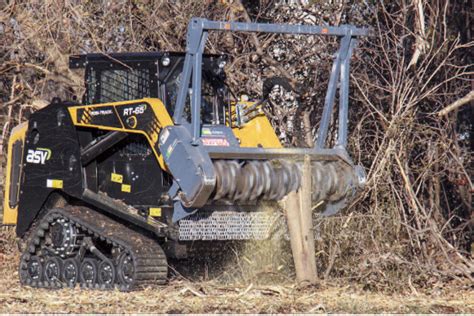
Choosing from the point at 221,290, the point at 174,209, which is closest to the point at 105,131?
the point at 174,209

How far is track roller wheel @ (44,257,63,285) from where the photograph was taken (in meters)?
10.9

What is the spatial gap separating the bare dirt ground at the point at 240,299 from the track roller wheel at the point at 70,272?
1.13ft

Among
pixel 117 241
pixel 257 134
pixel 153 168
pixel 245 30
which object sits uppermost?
pixel 245 30

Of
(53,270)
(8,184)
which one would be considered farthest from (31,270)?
(8,184)

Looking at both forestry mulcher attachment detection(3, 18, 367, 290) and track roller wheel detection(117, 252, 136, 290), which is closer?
forestry mulcher attachment detection(3, 18, 367, 290)

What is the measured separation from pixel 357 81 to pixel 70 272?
4.06 m

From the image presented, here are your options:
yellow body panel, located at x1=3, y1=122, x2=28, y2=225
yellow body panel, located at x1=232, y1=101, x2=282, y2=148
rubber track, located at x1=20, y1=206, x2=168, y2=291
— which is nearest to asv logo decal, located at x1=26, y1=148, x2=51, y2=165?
yellow body panel, located at x1=3, y1=122, x2=28, y2=225

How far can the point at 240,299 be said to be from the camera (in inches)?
353

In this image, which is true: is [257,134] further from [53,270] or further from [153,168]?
[53,270]

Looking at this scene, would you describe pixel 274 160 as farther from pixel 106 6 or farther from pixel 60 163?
pixel 106 6

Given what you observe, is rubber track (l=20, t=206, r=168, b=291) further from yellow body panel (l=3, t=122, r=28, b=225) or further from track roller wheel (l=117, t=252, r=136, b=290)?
yellow body panel (l=3, t=122, r=28, b=225)

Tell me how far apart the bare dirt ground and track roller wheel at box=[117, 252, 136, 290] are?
0.80 ft

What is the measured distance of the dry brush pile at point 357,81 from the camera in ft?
36.4

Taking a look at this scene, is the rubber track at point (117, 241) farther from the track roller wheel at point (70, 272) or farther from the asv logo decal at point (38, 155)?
the asv logo decal at point (38, 155)
